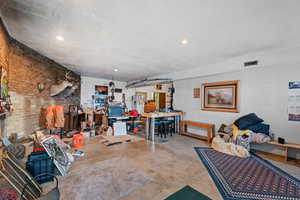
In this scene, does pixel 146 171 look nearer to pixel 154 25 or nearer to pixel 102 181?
pixel 102 181

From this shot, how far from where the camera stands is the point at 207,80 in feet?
15.6

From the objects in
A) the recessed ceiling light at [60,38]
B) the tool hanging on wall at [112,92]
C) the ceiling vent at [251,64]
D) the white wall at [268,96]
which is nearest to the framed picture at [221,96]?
the white wall at [268,96]

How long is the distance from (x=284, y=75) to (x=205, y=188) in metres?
3.55

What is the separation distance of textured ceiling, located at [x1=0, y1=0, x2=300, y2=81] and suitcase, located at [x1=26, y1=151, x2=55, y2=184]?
7.46ft

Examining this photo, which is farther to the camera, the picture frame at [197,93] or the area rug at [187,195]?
the picture frame at [197,93]

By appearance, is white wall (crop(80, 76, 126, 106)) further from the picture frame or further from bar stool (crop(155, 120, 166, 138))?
the picture frame

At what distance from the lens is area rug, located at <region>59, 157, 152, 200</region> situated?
178 centimetres

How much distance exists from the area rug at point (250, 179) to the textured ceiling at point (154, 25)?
2.72 meters

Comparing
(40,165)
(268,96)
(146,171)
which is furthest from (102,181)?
(268,96)

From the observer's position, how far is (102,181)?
6.84 feet

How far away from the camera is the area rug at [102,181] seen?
70.2 inches

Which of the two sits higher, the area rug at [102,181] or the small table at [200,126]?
the small table at [200,126]

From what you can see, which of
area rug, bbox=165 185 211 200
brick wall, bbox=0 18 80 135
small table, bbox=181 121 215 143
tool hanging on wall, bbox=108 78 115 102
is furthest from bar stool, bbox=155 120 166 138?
brick wall, bbox=0 18 80 135

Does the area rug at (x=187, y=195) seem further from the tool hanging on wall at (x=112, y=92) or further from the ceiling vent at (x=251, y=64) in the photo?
the tool hanging on wall at (x=112, y=92)
